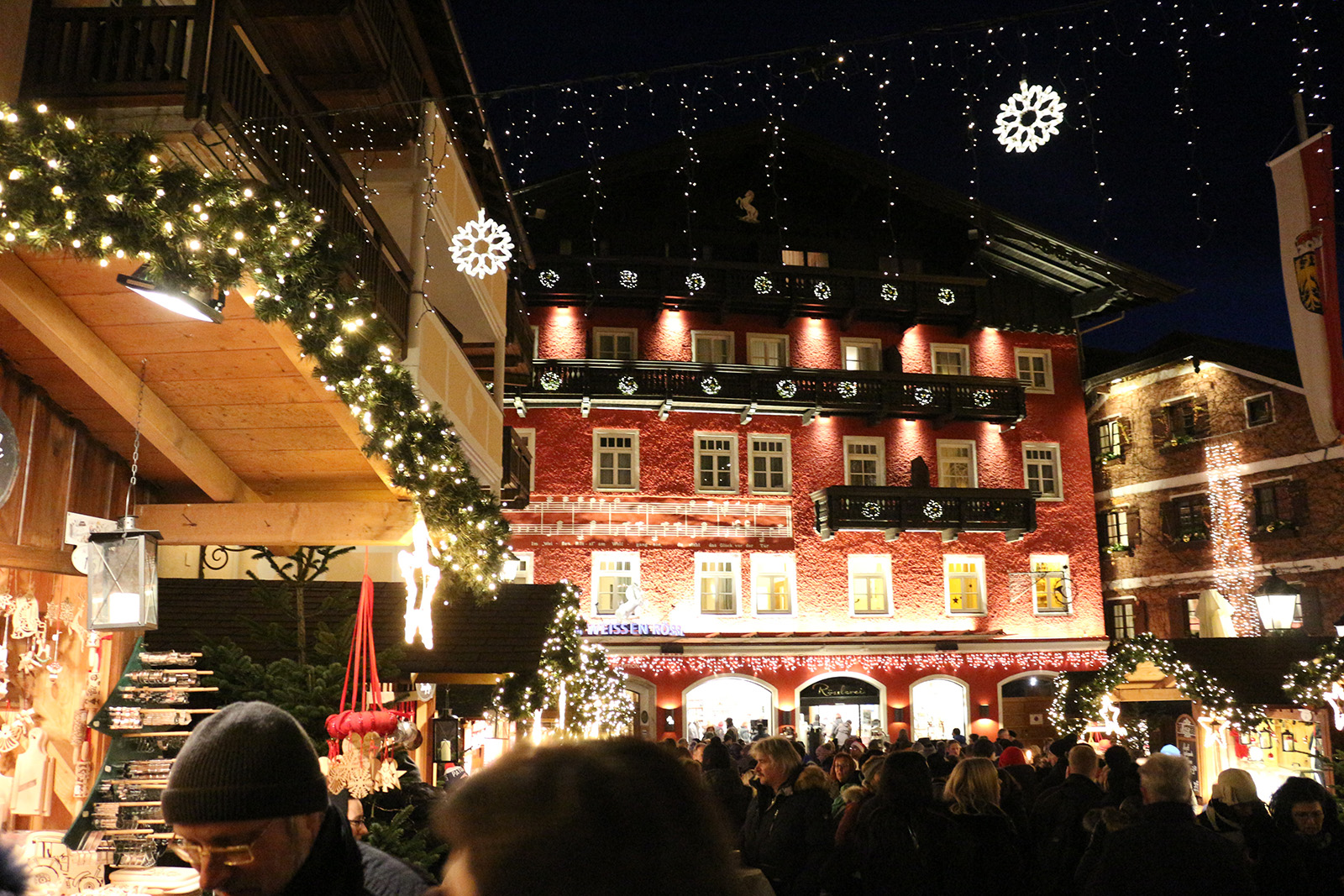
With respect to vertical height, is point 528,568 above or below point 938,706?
above

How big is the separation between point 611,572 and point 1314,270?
20259 millimetres

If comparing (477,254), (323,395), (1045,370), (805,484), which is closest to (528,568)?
(805,484)

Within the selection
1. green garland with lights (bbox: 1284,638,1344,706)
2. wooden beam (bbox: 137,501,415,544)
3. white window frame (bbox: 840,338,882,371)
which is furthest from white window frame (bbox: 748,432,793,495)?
wooden beam (bbox: 137,501,415,544)

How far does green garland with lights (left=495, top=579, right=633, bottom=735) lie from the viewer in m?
11.2

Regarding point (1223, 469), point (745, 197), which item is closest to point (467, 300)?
point (745, 197)

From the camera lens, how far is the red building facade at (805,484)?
2719cm

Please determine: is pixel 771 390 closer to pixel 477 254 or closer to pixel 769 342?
pixel 769 342

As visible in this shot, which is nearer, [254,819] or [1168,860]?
[254,819]

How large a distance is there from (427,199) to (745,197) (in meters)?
19.5

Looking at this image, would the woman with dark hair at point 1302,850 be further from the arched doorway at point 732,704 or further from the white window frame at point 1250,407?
the white window frame at point 1250,407

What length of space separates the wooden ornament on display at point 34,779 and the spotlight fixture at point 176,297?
286 cm

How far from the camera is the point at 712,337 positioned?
29.3 metres

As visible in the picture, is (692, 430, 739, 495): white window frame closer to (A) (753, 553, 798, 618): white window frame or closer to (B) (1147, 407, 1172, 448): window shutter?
(A) (753, 553, 798, 618): white window frame

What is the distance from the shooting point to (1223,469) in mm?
27609
